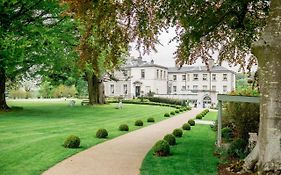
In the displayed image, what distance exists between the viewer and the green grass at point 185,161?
11.0 metres

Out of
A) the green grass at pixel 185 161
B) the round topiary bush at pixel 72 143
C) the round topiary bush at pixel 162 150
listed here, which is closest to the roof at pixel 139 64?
the green grass at pixel 185 161

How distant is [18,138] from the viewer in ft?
54.1

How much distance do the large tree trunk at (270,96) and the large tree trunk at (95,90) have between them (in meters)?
36.6

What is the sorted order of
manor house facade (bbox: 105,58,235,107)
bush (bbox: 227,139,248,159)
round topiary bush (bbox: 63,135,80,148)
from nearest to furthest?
bush (bbox: 227,139,248,159) → round topiary bush (bbox: 63,135,80,148) → manor house facade (bbox: 105,58,235,107)

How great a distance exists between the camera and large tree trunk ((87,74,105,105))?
46500 millimetres

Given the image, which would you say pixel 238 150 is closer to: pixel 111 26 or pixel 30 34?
pixel 111 26

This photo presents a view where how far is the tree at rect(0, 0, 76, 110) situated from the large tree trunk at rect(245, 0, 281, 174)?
16341mm

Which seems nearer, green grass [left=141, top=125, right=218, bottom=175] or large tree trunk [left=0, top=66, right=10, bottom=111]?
green grass [left=141, top=125, right=218, bottom=175]

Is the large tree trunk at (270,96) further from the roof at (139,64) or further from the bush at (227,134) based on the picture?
the roof at (139,64)

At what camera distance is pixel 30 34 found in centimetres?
2619

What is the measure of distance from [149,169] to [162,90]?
79398 millimetres

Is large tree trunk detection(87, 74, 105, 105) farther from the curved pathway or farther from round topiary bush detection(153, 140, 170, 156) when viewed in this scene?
round topiary bush detection(153, 140, 170, 156)

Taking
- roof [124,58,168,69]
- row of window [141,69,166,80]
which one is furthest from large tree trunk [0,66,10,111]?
row of window [141,69,166,80]

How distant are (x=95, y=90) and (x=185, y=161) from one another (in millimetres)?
35560
